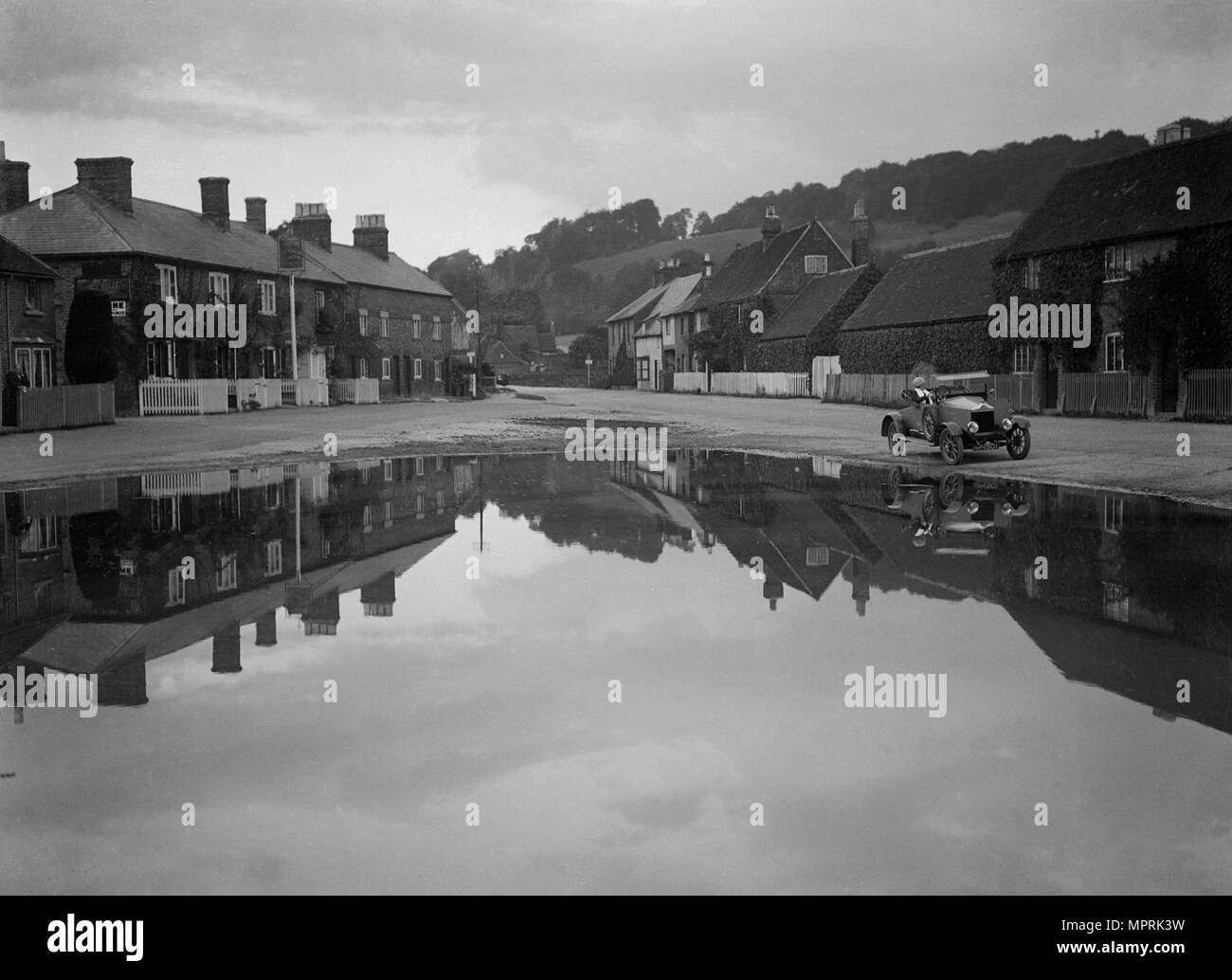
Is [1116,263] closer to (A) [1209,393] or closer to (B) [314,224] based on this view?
(A) [1209,393]

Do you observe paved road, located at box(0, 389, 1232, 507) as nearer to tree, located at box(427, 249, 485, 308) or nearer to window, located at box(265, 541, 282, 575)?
window, located at box(265, 541, 282, 575)

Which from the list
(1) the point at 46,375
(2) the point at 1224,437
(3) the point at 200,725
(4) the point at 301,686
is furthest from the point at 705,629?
(1) the point at 46,375

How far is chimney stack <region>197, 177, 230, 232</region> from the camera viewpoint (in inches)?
2211

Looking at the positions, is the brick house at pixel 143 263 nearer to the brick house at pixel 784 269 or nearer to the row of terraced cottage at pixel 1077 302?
the row of terraced cottage at pixel 1077 302

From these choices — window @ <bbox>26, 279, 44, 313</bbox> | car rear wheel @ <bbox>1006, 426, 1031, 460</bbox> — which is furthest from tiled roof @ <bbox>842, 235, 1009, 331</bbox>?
window @ <bbox>26, 279, 44, 313</bbox>

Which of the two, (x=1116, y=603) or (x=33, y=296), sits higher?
(x=33, y=296)

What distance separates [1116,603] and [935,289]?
158 feet

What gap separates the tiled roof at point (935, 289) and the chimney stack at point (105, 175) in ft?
113

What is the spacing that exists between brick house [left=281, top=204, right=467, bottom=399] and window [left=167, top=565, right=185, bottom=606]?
5277 centimetres

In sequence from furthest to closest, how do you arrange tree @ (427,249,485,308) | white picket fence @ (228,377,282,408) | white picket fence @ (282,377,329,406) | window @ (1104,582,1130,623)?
tree @ (427,249,485,308) < white picket fence @ (282,377,329,406) < white picket fence @ (228,377,282,408) < window @ (1104,582,1130,623)

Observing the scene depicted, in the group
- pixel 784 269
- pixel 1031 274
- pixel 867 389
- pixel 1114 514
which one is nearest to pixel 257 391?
pixel 867 389

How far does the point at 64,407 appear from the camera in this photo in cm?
3731
